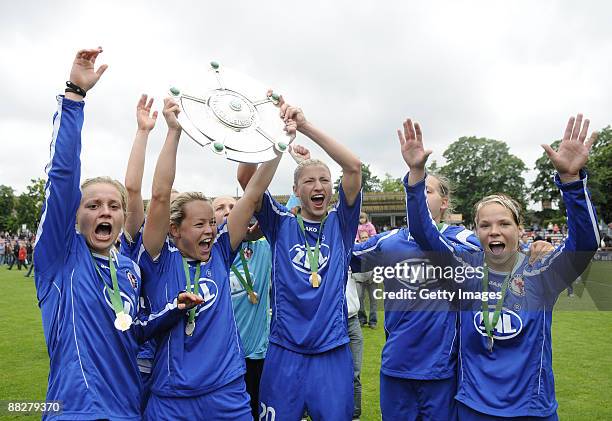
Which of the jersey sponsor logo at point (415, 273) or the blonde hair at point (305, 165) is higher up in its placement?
the blonde hair at point (305, 165)

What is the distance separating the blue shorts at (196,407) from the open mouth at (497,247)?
5.89 feet

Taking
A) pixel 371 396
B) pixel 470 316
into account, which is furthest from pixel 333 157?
pixel 371 396

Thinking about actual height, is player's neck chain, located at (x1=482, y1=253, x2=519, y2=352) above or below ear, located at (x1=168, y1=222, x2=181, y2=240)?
below

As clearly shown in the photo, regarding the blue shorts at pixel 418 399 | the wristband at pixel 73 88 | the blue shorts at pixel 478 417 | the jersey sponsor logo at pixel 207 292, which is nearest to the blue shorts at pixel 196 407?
the jersey sponsor logo at pixel 207 292

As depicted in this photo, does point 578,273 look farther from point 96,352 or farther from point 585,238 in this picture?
point 96,352

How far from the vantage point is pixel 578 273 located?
281 centimetres

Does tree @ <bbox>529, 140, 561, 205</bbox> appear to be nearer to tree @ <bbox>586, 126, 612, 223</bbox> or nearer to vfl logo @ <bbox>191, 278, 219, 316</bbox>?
tree @ <bbox>586, 126, 612, 223</bbox>

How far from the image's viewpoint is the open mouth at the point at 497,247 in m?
2.93

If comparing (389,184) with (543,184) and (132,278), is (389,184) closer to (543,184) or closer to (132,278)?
(543,184)

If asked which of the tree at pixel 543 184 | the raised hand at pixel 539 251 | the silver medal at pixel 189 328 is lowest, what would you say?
the silver medal at pixel 189 328

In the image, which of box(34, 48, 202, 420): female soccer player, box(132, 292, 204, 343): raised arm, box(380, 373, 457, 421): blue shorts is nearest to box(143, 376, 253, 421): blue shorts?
box(34, 48, 202, 420): female soccer player

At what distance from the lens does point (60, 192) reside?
2393 millimetres

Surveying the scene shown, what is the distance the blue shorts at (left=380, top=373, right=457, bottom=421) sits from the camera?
3279 mm

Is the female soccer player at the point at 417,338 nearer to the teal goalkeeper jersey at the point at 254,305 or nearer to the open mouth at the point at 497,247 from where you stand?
the open mouth at the point at 497,247
